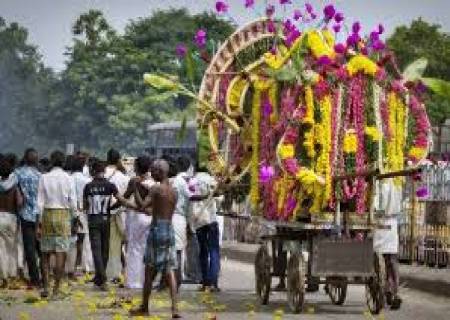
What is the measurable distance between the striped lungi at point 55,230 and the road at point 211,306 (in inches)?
29.3

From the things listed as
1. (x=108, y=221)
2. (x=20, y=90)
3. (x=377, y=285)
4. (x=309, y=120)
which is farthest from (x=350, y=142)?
(x=20, y=90)

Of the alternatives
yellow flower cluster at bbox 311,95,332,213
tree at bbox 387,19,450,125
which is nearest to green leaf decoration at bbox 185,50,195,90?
yellow flower cluster at bbox 311,95,332,213

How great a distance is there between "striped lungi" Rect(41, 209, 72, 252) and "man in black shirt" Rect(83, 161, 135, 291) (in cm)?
182

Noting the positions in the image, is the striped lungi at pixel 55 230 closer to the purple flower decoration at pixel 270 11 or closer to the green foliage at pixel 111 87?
the purple flower decoration at pixel 270 11

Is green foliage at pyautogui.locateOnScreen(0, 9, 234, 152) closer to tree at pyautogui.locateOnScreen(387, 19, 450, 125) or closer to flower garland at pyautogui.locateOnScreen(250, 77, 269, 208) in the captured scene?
tree at pyautogui.locateOnScreen(387, 19, 450, 125)

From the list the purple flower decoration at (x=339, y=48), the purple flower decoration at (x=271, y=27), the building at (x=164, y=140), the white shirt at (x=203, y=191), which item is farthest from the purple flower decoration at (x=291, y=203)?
the building at (x=164, y=140)

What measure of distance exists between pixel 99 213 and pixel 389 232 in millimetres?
5060

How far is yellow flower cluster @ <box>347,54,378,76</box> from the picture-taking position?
51.9 feet

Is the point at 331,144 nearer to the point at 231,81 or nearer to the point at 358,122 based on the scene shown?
the point at 358,122

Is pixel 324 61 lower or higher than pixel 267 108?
higher

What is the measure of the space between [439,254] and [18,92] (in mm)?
101135

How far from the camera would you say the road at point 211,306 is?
15.5m

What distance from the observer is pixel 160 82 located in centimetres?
1727

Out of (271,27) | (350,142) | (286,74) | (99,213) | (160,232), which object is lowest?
(160,232)
